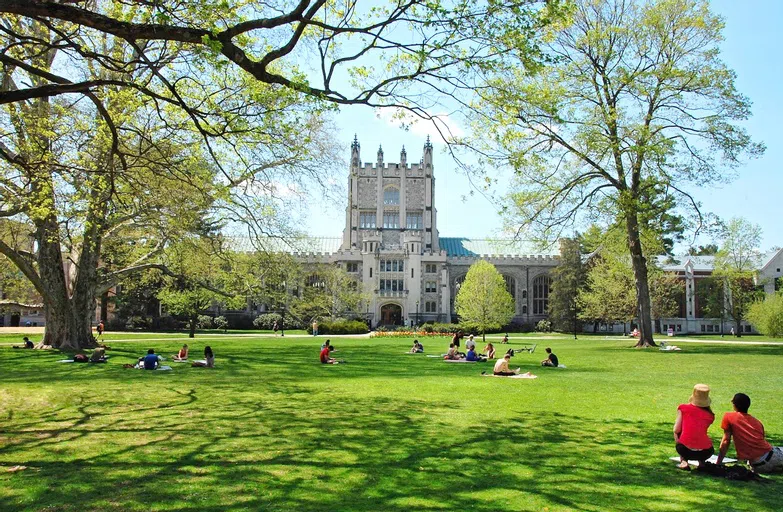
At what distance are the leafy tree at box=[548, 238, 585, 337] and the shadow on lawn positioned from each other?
54.8m

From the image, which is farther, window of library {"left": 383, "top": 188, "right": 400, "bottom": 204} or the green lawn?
window of library {"left": 383, "top": 188, "right": 400, "bottom": 204}

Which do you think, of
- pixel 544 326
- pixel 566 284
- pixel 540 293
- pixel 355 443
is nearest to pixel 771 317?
pixel 566 284

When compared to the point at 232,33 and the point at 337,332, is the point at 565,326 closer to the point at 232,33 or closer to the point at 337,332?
the point at 337,332

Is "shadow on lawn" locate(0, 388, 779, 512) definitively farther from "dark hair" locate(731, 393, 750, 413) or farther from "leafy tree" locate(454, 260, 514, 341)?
"leafy tree" locate(454, 260, 514, 341)

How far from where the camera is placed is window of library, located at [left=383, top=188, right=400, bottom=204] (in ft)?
249

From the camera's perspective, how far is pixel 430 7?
28.6 ft

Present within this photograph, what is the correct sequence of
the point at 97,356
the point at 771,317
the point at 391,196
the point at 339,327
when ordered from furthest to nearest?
the point at 391,196
the point at 339,327
the point at 771,317
the point at 97,356

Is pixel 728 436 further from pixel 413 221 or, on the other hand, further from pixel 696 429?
pixel 413 221

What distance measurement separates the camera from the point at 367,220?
247ft

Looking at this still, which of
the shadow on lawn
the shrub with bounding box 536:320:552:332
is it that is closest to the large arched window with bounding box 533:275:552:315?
the shrub with bounding box 536:320:552:332

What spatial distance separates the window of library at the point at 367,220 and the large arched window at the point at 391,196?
2.49 meters

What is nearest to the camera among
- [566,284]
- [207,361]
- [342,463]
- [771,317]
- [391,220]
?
[342,463]

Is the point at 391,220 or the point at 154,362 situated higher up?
the point at 391,220

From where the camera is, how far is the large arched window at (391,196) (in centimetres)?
7594
